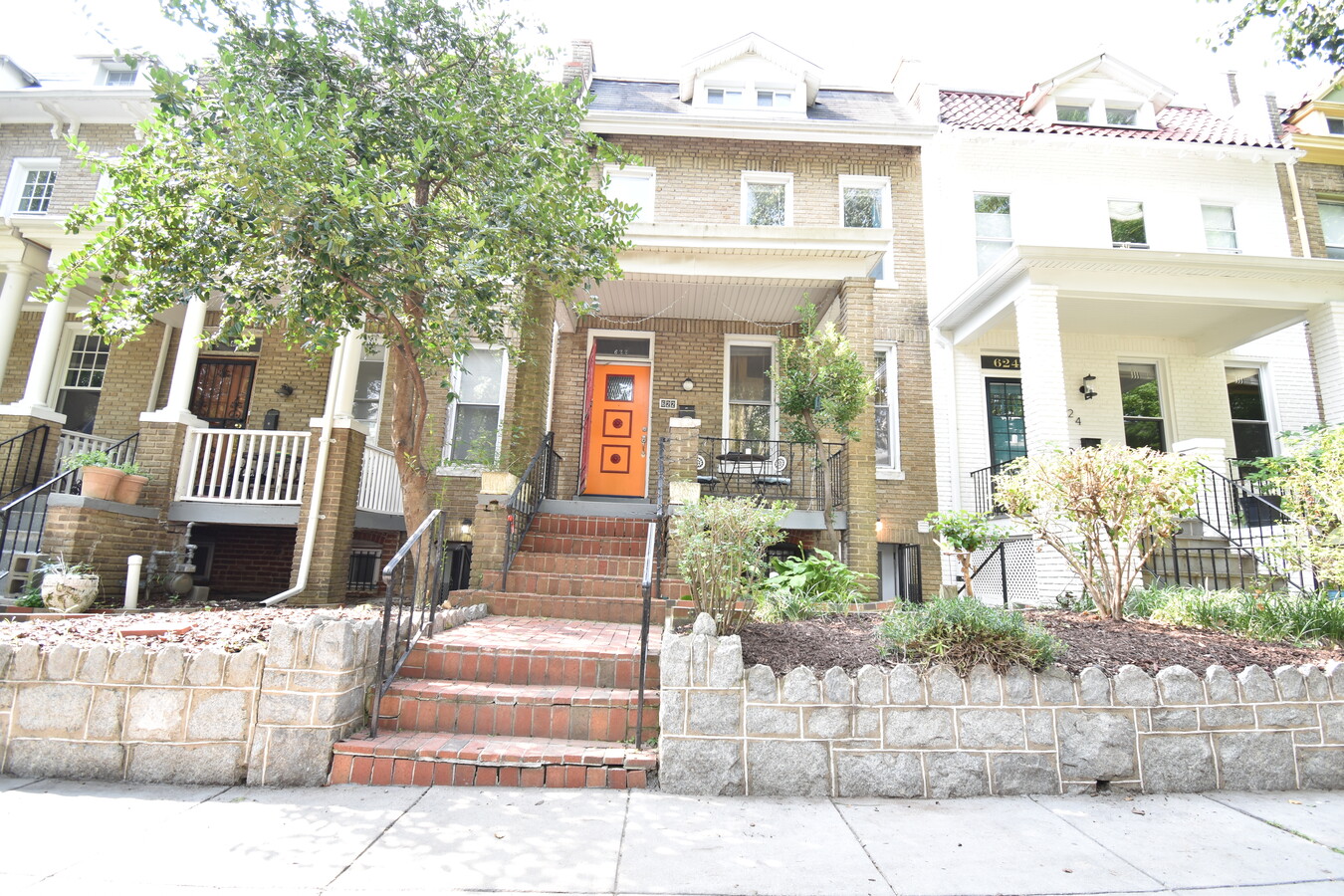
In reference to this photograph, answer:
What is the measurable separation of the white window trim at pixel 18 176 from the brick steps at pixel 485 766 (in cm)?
1299

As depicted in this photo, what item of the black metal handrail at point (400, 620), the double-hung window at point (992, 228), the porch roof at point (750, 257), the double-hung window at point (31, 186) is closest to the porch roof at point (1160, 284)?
the porch roof at point (750, 257)

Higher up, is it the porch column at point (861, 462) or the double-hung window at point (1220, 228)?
the double-hung window at point (1220, 228)

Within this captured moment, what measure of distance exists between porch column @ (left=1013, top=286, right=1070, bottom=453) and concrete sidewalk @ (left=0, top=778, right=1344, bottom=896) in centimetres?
497

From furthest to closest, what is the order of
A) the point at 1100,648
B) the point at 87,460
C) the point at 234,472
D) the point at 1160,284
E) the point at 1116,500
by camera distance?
the point at 1160,284 < the point at 234,472 < the point at 87,460 < the point at 1116,500 < the point at 1100,648

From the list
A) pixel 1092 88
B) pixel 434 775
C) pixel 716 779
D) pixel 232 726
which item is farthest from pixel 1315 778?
pixel 1092 88

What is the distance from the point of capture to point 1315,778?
3.70 meters

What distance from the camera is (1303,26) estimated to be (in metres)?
5.52

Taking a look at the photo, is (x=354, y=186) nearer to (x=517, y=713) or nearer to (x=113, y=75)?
(x=517, y=713)

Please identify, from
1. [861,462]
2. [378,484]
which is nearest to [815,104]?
[861,462]

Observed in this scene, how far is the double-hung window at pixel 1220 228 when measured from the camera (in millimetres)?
11312

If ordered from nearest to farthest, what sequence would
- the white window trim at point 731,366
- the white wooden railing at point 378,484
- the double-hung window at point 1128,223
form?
the white wooden railing at point 378,484, the white window trim at point 731,366, the double-hung window at point 1128,223

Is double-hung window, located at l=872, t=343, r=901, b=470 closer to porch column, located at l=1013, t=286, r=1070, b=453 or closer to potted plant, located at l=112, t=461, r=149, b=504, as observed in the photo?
porch column, located at l=1013, t=286, r=1070, b=453

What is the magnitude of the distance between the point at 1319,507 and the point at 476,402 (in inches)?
378

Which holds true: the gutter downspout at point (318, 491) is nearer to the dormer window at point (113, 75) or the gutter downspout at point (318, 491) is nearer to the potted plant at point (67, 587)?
the potted plant at point (67, 587)
